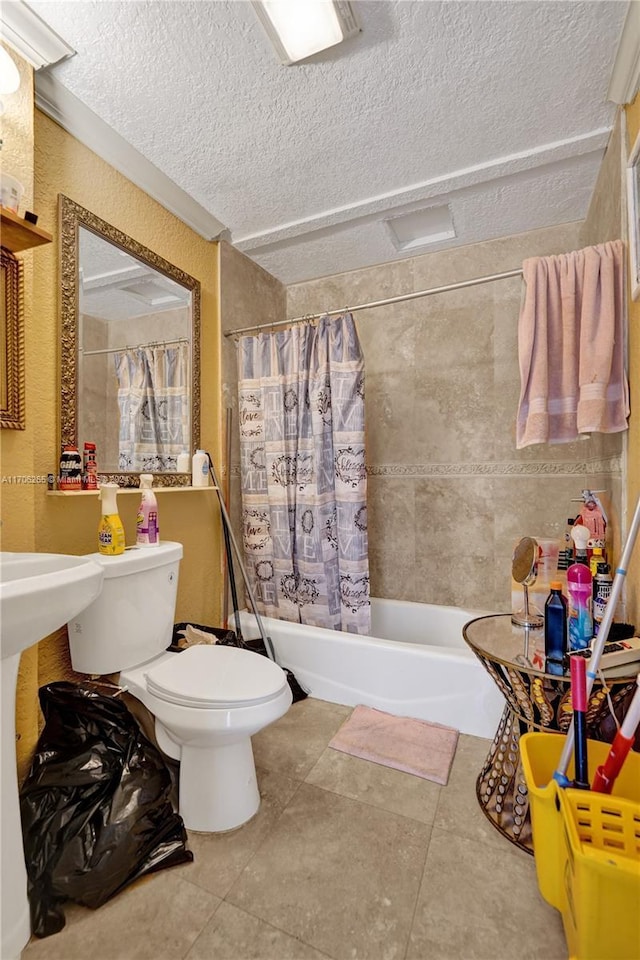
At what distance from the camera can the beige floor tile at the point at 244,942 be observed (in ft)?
2.94

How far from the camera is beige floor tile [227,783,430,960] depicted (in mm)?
942

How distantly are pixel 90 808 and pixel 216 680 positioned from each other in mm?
414

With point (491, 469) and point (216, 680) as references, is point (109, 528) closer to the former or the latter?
point (216, 680)

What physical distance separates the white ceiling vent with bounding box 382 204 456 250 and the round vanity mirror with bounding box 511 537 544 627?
161 cm

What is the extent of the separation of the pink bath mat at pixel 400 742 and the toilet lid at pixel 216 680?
21.1 inches

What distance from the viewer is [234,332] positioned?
221cm

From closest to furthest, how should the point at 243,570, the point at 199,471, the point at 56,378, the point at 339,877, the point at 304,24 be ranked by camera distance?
the point at 339,877 < the point at 304,24 < the point at 56,378 < the point at 199,471 < the point at 243,570

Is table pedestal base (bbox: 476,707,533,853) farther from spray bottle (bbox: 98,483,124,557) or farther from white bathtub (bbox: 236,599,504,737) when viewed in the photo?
spray bottle (bbox: 98,483,124,557)

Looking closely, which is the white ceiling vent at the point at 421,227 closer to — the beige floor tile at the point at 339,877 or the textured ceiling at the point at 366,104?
the textured ceiling at the point at 366,104

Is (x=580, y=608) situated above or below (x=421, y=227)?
below

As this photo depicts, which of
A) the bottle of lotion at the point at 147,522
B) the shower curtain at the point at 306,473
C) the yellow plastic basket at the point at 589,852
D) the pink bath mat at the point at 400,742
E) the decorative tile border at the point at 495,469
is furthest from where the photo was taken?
the decorative tile border at the point at 495,469

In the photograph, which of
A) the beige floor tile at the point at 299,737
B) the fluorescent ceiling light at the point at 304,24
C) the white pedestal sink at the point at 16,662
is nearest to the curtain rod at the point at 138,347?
the white pedestal sink at the point at 16,662

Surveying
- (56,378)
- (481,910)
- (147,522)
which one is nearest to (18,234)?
(56,378)

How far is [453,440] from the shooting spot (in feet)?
7.59
